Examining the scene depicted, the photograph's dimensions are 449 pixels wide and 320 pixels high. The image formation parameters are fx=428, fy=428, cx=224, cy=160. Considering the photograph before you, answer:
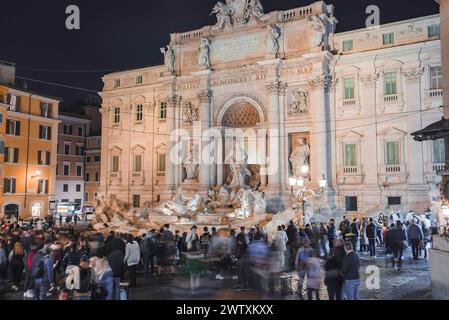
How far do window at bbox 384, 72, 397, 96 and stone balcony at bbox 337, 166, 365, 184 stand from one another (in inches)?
196

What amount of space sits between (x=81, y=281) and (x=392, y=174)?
2164cm

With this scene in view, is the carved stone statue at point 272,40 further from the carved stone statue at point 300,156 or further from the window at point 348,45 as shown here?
the carved stone statue at point 300,156

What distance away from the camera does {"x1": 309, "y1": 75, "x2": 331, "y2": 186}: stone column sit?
26.6 metres

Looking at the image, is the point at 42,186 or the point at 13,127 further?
the point at 42,186

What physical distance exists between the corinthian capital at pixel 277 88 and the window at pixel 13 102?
21.1 m

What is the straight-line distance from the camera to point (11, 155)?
1373 inches

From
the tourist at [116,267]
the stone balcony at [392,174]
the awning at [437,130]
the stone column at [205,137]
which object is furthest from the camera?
the stone column at [205,137]

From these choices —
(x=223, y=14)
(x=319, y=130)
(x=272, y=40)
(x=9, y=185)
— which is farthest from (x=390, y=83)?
(x=9, y=185)

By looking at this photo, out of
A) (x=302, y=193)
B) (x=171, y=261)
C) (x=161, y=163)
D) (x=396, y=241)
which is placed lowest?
(x=171, y=261)

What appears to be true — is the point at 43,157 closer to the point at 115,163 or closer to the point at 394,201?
the point at 115,163

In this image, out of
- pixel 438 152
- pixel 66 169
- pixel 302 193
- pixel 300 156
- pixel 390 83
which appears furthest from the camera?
pixel 66 169

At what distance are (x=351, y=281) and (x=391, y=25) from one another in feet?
72.8

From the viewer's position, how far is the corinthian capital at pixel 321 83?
26.7 metres

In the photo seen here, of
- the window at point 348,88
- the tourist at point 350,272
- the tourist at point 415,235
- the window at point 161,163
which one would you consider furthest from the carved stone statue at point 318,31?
the tourist at point 350,272
